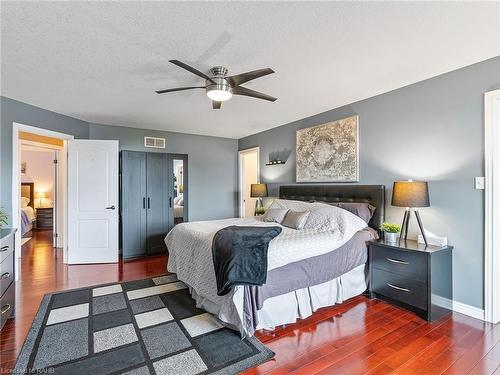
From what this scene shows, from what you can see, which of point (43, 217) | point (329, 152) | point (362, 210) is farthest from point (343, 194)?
point (43, 217)

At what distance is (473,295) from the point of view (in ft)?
8.48

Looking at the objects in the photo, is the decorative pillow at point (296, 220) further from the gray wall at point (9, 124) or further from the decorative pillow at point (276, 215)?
the gray wall at point (9, 124)

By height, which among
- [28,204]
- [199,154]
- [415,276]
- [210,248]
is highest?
[199,154]

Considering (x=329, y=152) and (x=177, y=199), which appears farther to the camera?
(x=177, y=199)

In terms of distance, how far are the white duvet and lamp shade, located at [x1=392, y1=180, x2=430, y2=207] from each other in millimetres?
586

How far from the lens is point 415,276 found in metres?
2.57

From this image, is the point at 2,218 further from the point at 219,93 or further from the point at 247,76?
the point at 247,76

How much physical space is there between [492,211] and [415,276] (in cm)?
93

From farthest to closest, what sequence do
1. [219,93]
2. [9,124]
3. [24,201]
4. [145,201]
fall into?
[24,201] < [145,201] < [9,124] < [219,93]

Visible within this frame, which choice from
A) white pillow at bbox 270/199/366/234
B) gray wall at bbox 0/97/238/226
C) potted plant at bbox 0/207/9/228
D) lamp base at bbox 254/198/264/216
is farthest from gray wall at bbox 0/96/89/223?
white pillow at bbox 270/199/366/234

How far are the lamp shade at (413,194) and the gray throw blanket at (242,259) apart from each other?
57.4 inches

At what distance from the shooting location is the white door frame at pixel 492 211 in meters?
2.44

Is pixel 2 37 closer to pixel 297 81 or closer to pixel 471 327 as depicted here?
pixel 297 81

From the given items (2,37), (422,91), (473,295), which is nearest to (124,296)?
(2,37)
